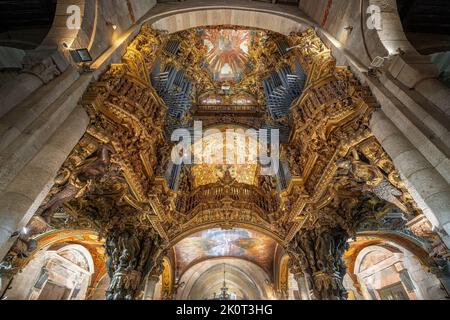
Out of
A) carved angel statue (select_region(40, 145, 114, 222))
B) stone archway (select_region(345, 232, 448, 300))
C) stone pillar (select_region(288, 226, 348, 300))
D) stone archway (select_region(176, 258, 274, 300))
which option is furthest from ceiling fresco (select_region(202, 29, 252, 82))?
stone archway (select_region(176, 258, 274, 300))

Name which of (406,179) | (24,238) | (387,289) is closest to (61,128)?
(24,238)

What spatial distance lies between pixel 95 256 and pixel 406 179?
577 inches

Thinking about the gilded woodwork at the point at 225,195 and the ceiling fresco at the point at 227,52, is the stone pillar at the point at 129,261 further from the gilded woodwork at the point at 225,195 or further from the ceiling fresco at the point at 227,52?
the ceiling fresco at the point at 227,52

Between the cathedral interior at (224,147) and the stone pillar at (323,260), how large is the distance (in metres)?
0.05

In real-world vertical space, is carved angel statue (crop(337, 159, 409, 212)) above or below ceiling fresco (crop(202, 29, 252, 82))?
below

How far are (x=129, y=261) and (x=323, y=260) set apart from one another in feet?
21.2

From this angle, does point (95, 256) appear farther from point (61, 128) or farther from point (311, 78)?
point (311, 78)

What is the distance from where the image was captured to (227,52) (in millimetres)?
17734

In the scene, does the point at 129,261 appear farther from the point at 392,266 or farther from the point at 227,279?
the point at 227,279

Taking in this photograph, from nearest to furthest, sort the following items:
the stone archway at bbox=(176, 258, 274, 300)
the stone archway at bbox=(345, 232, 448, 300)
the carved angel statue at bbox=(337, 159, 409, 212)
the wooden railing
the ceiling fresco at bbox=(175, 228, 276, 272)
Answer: the carved angel statue at bbox=(337, 159, 409, 212) < the stone archway at bbox=(345, 232, 448, 300) < the wooden railing < the ceiling fresco at bbox=(175, 228, 276, 272) < the stone archway at bbox=(176, 258, 274, 300)

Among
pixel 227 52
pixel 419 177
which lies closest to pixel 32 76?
pixel 419 177

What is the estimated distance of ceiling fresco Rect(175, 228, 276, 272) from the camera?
45.5 feet

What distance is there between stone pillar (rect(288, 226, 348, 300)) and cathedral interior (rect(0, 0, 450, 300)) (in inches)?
2.0

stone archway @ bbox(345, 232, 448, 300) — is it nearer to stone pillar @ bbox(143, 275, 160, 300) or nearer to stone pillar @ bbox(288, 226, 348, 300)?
stone pillar @ bbox(288, 226, 348, 300)
